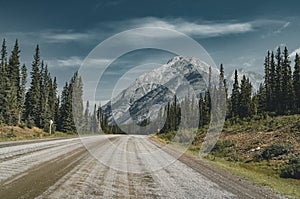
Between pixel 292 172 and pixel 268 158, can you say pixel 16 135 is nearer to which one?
pixel 268 158

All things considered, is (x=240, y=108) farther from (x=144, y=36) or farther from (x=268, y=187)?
(x=268, y=187)

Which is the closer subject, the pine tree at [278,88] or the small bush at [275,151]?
the small bush at [275,151]

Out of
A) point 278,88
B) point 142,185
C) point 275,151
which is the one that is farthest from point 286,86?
point 142,185

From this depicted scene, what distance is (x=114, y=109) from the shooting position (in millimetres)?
24641

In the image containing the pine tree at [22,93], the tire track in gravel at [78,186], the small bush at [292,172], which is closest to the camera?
the tire track in gravel at [78,186]

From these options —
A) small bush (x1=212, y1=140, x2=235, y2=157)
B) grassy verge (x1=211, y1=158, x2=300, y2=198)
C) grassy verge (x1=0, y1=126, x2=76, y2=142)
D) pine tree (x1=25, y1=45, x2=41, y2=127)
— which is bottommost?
grassy verge (x1=211, y1=158, x2=300, y2=198)

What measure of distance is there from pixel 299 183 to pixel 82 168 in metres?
9.07

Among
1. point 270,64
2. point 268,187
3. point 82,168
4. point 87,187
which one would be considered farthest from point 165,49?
point 270,64

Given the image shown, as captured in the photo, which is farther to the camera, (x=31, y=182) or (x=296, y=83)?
(x=296, y=83)

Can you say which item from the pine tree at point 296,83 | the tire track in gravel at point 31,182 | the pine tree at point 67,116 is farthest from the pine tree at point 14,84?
the pine tree at point 296,83

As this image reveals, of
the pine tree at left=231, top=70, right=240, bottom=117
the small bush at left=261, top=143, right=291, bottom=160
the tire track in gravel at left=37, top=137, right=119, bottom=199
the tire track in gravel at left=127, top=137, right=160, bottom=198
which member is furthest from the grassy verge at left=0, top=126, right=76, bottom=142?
the pine tree at left=231, top=70, right=240, bottom=117

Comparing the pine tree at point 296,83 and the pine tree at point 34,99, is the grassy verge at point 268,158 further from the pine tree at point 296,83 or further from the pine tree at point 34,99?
the pine tree at point 34,99

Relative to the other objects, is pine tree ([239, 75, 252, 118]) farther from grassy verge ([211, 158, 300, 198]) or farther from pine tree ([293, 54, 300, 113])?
grassy verge ([211, 158, 300, 198])

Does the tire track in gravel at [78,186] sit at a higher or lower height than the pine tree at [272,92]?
lower
